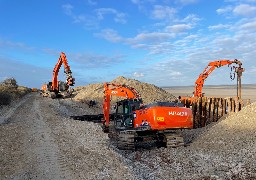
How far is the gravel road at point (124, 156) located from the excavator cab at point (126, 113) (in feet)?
4.41

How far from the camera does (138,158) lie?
52.9 ft

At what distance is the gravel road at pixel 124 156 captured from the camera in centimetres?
1248

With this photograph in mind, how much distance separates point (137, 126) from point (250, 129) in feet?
19.5

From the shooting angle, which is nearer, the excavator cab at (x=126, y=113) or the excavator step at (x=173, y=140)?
the excavator step at (x=173, y=140)

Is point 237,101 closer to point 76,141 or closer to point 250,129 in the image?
point 250,129

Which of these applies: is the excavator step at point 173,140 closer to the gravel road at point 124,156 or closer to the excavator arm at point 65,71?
the gravel road at point 124,156

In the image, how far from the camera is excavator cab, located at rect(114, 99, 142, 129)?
18688mm

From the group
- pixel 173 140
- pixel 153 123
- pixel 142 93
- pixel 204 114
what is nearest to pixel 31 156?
pixel 153 123

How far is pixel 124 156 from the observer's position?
1656 centimetres

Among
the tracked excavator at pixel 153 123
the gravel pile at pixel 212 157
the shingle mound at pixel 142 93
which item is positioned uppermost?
the shingle mound at pixel 142 93

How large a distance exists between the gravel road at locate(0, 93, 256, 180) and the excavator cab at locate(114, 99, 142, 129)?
134cm

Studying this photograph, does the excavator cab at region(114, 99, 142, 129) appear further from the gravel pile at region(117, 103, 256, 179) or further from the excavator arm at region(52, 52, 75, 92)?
the excavator arm at region(52, 52, 75, 92)

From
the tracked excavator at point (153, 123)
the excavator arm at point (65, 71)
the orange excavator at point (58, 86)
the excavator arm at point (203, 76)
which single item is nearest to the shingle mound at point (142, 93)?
the orange excavator at point (58, 86)

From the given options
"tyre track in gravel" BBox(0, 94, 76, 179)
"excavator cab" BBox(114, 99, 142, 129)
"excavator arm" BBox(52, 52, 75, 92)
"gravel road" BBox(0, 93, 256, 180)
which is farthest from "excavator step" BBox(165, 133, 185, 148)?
Result: "excavator arm" BBox(52, 52, 75, 92)
